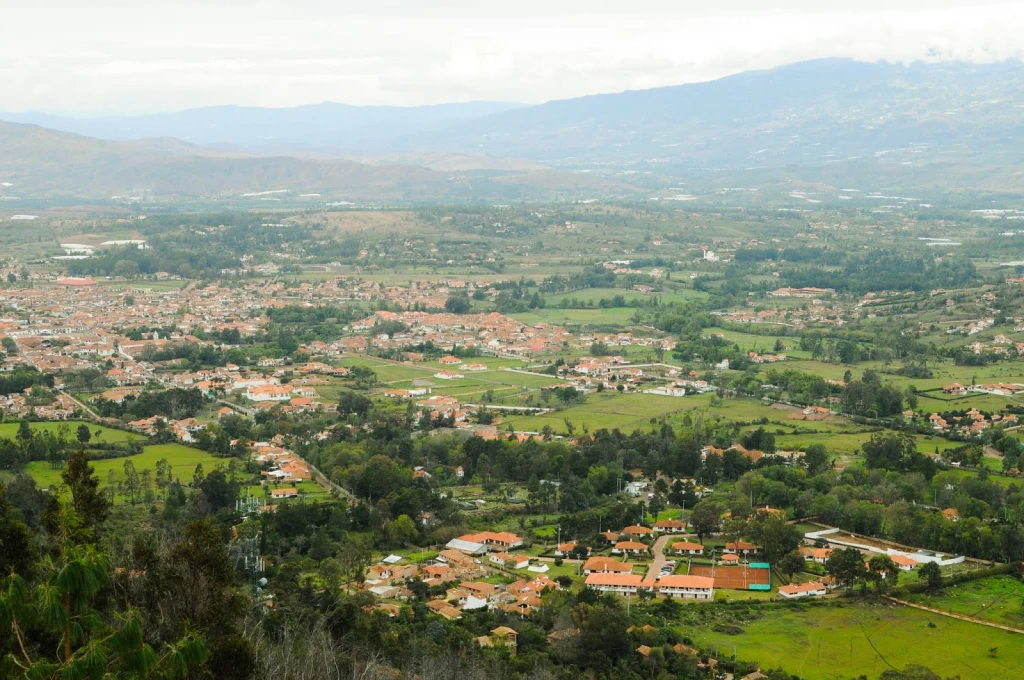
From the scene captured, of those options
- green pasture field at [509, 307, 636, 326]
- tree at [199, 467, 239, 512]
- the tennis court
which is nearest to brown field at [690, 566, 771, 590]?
the tennis court

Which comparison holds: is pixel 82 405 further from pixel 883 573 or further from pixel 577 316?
pixel 577 316

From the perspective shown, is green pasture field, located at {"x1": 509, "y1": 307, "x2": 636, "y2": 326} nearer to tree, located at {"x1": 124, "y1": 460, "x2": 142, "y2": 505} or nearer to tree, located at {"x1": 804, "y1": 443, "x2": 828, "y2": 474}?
tree, located at {"x1": 804, "y1": 443, "x2": 828, "y2": 474}

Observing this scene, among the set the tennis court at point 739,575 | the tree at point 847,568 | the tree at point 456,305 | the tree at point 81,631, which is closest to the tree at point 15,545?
the tree at point 81,631

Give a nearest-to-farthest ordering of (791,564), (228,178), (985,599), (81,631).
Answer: (81,631) → (985,599) → (791,564) → (228,178)

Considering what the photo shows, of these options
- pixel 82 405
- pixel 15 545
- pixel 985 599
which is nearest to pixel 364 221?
pixel 82 405

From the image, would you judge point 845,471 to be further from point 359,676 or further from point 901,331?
point 901,331

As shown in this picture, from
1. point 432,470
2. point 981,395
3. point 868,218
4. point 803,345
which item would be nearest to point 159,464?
point 432,470
